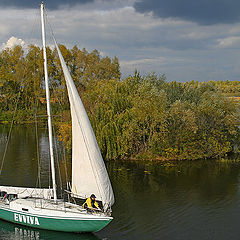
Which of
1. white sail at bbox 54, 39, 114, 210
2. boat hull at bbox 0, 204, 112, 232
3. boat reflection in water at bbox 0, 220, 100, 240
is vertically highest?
white sail at bbox 54, 39, 114, 210

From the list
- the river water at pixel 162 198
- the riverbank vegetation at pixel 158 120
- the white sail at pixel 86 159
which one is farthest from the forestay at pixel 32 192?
the riverbank vegetation at pixel 158 120

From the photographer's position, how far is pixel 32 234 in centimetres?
1736

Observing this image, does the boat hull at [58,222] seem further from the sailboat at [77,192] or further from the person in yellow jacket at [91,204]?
the person in yellow jacket at [91,204]

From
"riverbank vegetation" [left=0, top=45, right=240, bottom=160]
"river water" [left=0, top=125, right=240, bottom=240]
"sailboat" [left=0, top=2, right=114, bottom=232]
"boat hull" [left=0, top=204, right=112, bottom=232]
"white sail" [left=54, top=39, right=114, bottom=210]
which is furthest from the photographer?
"riverbank vegetation" [left=0, top=45, right=240, bottom=160]

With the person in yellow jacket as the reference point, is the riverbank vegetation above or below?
above

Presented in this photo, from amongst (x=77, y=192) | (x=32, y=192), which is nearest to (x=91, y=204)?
(x=77, y=192)

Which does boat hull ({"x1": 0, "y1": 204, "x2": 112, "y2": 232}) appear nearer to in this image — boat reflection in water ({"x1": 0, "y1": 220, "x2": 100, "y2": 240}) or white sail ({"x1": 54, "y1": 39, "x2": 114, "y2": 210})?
boat reflection in water ({"x1": 0, "y1": 220, "x2": 100, "y2": 240})

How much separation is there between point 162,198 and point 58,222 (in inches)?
368

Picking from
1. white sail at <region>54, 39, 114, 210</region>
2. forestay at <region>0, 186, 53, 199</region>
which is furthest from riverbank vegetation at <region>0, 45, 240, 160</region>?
white sail at <region>54, 39, 114, 210</region>

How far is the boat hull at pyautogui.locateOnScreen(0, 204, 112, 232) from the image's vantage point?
52.6 feet

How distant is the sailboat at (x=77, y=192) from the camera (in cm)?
1620

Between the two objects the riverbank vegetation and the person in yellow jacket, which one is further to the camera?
the riverbank vegetation

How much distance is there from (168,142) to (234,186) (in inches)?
378

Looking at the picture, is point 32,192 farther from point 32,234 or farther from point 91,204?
point 91,204
